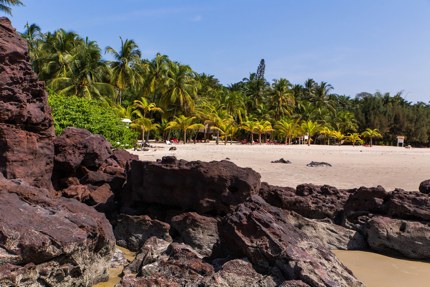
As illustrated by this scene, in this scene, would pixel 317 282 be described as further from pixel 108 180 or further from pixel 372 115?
pixel 372 115

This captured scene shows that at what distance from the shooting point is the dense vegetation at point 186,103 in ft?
109

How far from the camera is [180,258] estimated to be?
19.6 ft

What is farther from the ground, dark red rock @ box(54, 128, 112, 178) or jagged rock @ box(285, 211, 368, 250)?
dark red rock @ box(54, 128, 112, 178)

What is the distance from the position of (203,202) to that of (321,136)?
215 feet

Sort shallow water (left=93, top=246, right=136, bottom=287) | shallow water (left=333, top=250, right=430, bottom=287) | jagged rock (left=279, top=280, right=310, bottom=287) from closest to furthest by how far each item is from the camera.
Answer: jagged rock (left=279, top=280, right=310, bottom=287), shallow water (left=93, top=246, right=136, bottom=287), shallow water (left=333, top=250, right=430, bottom=287)

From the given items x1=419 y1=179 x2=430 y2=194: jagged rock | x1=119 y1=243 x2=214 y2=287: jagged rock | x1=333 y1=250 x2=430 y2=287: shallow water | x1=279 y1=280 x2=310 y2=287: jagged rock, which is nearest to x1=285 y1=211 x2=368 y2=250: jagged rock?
x1=333 y1=250 x2=430 y2=287: shallow water

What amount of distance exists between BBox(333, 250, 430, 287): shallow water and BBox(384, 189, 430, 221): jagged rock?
43.6 inches

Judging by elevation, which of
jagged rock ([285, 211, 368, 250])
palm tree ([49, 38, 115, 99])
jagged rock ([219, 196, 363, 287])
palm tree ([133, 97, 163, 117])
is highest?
palm tree ([49, 38, 115, 99])

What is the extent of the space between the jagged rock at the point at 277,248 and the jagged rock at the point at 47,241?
1.85 meters

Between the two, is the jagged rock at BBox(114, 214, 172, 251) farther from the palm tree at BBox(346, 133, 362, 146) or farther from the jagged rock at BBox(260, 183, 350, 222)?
the palm tree at BBox(346, 133, 362, 146)

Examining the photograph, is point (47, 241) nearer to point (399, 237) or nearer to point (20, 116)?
point (20, 116)

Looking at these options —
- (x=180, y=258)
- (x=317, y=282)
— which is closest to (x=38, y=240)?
(x=180, y=258)

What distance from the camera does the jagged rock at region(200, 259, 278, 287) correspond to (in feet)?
16.9

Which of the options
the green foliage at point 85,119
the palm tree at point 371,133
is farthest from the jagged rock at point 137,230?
the palm tree at point 371,133
